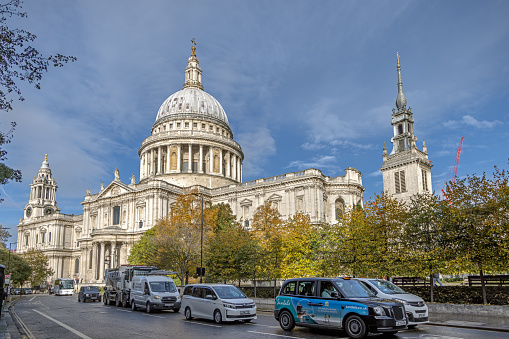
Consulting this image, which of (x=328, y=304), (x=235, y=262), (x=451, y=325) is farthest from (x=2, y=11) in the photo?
(x=235, y=262)

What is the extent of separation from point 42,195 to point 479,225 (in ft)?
373

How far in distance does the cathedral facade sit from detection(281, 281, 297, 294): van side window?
1500 inches

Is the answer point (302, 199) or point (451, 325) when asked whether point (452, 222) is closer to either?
point (451, 325)

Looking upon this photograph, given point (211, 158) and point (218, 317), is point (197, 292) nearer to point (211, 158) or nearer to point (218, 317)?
point (218, 317)

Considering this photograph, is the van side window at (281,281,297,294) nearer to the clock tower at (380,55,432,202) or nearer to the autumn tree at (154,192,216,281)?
the autumn tree at (154,192,216,281)

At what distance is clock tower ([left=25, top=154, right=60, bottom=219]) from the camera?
113 meters

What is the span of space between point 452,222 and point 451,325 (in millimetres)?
8254

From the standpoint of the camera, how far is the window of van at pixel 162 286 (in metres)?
26.1

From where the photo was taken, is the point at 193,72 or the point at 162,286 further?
the point at 193,72

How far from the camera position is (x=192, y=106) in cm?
9719

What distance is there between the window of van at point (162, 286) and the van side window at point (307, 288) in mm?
12244

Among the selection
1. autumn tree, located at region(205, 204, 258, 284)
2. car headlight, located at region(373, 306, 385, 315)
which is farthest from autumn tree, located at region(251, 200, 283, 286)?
car headlight, located at region(373, 306, 385, 315)

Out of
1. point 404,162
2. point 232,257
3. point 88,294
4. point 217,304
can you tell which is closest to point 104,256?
point 88,294

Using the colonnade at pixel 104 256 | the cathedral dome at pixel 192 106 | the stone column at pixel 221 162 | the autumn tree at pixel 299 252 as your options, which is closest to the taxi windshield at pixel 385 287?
the autumn tree at pixel 299 252
